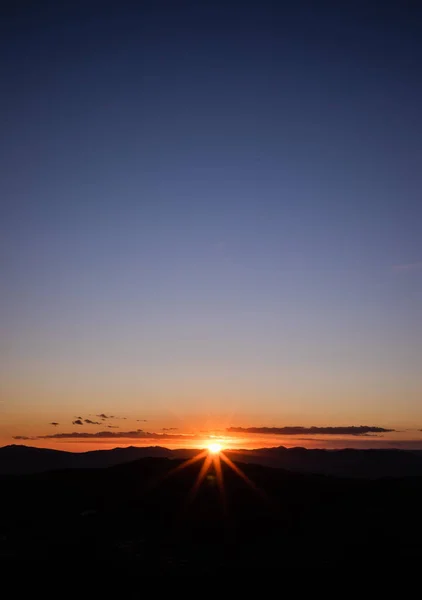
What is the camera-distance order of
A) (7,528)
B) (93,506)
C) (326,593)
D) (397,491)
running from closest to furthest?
(326,593), (7,528), (93,506), (397,491)

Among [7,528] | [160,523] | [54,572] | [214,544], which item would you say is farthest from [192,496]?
[54,572]

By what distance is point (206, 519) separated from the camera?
1802 inches

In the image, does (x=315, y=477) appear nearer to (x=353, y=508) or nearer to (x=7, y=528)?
(x=353, y=508)

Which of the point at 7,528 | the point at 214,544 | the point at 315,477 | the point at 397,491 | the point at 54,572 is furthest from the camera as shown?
the point at 315,477

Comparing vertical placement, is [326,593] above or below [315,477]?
below

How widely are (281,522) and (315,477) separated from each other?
17.9 metres

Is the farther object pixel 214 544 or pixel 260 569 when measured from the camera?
pixel 214 544

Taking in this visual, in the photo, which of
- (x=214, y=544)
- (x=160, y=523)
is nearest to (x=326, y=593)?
(x=214, y=544)

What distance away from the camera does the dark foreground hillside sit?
36219 millimetres

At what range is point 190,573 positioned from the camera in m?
32.6

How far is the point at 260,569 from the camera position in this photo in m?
33.4

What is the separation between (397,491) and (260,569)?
27.6 m

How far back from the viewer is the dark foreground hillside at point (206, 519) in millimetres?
36219

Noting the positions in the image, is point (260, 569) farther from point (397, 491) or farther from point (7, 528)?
point (397, 491)
